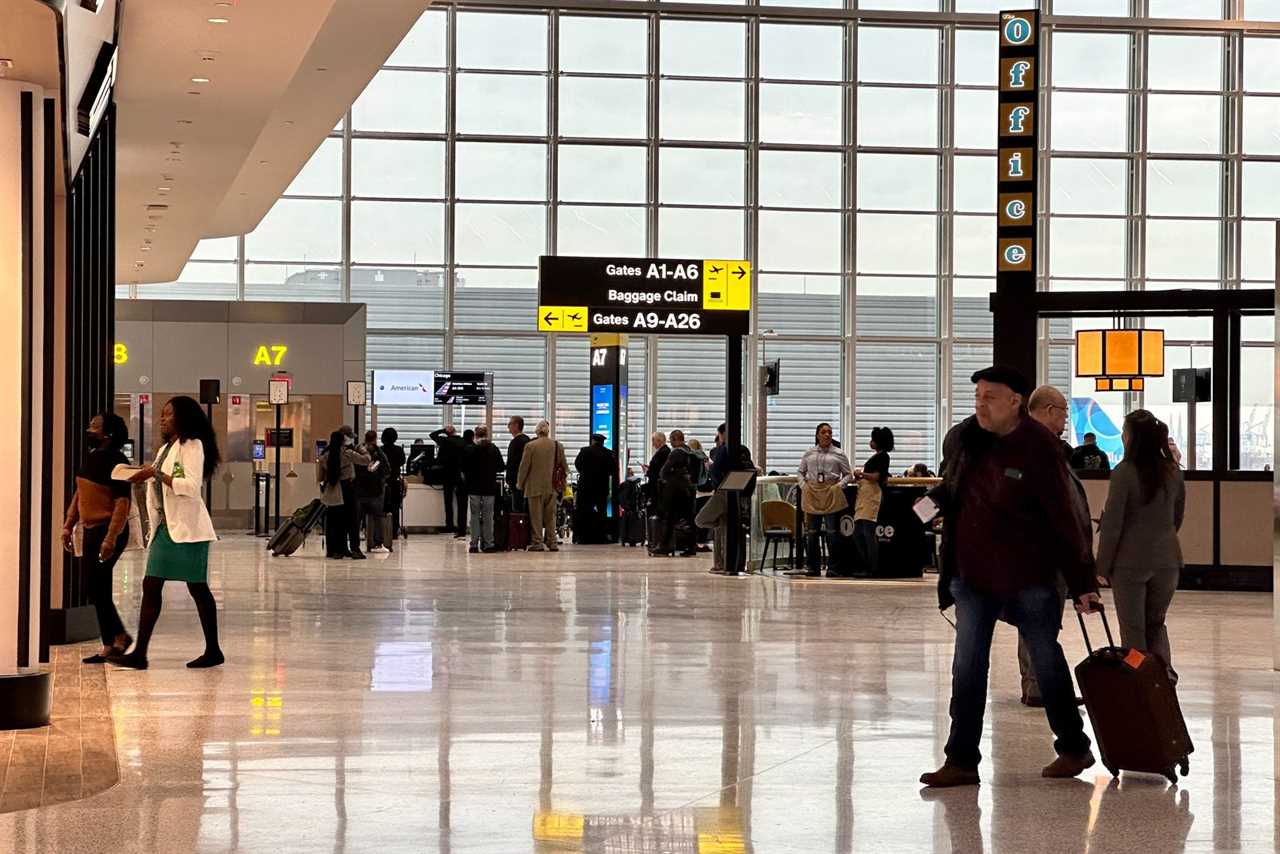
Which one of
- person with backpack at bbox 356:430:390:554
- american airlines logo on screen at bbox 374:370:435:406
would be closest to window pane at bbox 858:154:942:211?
american airlines logo on screen at bbox 374:370:435:406

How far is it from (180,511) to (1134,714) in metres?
4.93

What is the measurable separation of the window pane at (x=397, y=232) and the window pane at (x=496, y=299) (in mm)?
633

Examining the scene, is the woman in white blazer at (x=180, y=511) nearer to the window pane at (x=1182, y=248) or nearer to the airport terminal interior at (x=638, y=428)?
the airport terminal interior at (x=638, y=428)

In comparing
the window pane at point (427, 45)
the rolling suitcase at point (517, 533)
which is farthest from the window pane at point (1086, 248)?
the rolling suitcase at point (517, 533)

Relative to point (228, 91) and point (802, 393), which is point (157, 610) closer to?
point (228, 91)

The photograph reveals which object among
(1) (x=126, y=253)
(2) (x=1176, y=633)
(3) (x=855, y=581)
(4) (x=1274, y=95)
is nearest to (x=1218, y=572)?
(3) (x=855, y=581)

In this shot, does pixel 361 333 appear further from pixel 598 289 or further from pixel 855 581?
pixel 855 581

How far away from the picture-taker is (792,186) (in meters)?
30.0

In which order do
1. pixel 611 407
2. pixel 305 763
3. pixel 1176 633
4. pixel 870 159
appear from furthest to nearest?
pixel 870 159 → pixel 611 407 → pixel 1176 633 → pixel 305 763

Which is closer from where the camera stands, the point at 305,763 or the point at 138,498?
the point at 305,763

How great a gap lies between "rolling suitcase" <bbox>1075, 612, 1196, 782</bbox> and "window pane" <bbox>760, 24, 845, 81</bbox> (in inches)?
969

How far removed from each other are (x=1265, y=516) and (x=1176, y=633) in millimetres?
4770

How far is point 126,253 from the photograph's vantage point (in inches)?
935

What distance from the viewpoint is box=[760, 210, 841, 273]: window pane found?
2997cm
